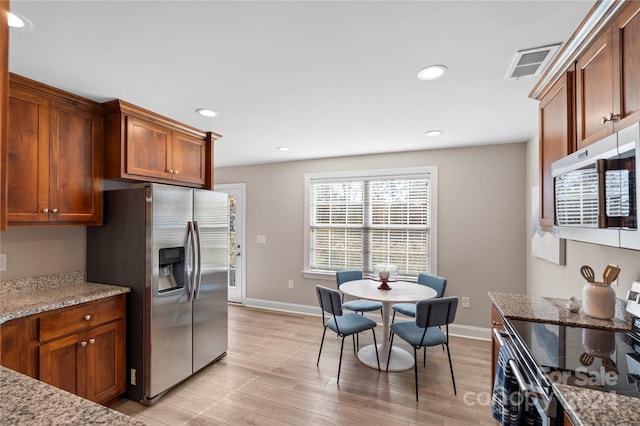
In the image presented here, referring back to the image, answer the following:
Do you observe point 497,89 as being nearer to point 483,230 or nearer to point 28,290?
point 483,230

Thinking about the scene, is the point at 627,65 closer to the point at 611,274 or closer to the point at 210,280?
the point at 611,274

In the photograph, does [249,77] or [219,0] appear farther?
[249,77]

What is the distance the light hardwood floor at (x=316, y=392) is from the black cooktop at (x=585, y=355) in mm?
1061

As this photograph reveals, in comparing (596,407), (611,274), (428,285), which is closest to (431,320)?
(428,285)

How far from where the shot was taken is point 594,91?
4.97ft

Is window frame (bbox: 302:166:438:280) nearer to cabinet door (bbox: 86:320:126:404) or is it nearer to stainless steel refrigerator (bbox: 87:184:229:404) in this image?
stainless steel refrigerator (bbox: 87:184:229:404)

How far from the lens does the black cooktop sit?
1.12 metres

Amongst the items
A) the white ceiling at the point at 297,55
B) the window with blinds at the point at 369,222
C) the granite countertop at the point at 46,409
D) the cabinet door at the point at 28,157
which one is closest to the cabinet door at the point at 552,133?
the white ceiling at the point at 297,55

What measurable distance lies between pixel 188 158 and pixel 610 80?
3.16 metres

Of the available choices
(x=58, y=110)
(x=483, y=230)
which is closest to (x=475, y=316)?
(x=483, y=230)

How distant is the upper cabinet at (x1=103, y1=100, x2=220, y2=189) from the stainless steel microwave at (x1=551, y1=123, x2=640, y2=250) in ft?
9.88

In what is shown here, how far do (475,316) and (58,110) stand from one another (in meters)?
4.63

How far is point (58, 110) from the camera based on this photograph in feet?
7.43

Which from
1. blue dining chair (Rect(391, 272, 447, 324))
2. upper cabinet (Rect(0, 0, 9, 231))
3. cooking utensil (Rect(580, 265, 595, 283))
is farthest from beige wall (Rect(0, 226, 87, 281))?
cooking utensil (Rect(580, 265, 595, 283))
